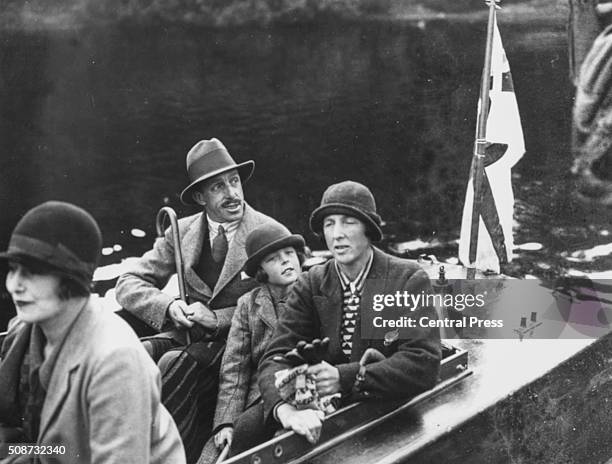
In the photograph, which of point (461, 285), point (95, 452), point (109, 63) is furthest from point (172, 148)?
point (95, 452)

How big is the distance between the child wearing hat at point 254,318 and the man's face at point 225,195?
1.54 feet

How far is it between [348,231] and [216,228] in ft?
3.17

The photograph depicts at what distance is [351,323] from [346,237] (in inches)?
12.9

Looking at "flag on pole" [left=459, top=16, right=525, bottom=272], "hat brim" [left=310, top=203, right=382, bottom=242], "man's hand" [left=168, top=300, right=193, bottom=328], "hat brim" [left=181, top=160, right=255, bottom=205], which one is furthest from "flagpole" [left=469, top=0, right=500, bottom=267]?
"man's hand" [left=168, top=300, right=193, bottom=328]

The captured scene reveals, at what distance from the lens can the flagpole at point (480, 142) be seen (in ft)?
12.5

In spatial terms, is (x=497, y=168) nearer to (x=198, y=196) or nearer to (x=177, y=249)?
(x=198, y=196)

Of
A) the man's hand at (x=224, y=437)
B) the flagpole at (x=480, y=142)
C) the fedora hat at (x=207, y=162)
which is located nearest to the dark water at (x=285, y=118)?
the flagpole at (x=480, y=142)

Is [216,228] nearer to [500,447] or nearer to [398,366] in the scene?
[398,366]

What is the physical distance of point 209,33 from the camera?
466cm

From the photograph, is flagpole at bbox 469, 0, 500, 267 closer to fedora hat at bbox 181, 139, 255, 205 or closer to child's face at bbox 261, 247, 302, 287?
fedora hat at bbox 181, 139, 255, 205

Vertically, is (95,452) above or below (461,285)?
above

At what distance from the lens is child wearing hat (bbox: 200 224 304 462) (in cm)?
301

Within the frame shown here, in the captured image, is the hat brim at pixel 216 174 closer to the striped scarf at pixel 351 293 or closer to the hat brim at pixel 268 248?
the hat brim at pixel 268 248

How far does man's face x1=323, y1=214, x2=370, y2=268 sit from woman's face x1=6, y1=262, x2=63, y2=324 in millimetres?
1140
